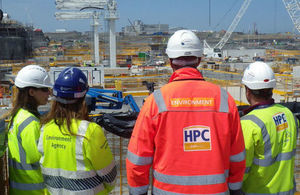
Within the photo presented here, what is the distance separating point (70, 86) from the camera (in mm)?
2252

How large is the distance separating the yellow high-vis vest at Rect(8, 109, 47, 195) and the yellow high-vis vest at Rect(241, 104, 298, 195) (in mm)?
1641

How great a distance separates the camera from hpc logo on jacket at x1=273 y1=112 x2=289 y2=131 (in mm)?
2502

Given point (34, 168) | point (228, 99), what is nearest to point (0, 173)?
point (34, 168)

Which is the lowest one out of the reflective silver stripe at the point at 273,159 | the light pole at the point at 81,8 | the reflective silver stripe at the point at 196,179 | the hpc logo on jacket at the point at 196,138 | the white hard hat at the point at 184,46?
the reflective silver stripe at the point at 273,159

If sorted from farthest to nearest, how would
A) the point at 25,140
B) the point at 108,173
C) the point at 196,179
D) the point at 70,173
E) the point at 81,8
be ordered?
the point at 81,8 → the point at 25,140 → the point at 108,173 → the point at 70,173 → the point at 196,179

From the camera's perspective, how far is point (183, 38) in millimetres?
2154

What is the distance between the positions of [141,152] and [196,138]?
1.19 feet

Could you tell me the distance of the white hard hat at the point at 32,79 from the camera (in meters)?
2.65

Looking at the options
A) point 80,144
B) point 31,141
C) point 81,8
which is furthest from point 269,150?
point 81,8

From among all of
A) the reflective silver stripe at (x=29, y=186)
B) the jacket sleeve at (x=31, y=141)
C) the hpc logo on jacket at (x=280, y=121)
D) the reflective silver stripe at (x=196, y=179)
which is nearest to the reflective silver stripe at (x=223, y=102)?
the reflective silver stripe at (x=196, y=179)

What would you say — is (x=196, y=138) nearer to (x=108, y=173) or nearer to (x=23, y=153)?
(x=108, y=173)

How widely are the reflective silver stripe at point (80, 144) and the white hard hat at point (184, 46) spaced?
0.79 meters

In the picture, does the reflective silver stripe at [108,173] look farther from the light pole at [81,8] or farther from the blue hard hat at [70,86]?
the light pole at [81,8]

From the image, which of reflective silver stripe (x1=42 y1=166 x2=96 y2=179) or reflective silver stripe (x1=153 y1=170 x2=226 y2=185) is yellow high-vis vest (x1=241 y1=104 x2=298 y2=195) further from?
reflective silver stripe (x1=42 y1=166 x2=96 y2=179)
